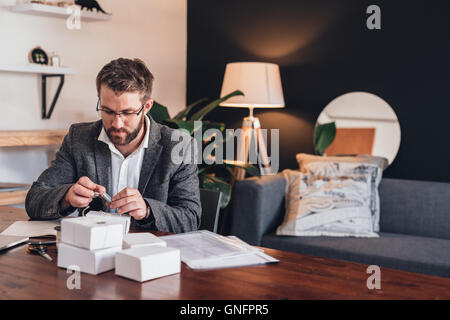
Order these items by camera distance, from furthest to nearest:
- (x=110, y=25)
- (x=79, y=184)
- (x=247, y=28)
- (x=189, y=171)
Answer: (x=247, y=28)
(x=110, y=25)
(x=189, y=171)
(x=79, y=184)

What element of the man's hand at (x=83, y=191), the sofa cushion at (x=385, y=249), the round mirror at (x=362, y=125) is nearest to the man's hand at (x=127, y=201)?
the man's hand at (x=83, y=191)

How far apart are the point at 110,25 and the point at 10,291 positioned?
274 centimetres

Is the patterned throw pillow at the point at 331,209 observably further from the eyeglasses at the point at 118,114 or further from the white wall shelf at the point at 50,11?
the white wall shelf at the point at 50,11

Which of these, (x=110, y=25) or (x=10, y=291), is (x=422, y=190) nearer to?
(x=110, y=25)

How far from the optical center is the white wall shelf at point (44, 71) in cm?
275

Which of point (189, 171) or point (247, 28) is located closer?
point (189, 171)

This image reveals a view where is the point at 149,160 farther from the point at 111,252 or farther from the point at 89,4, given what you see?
the point at 89,4

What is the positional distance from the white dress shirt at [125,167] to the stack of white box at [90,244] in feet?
2.29

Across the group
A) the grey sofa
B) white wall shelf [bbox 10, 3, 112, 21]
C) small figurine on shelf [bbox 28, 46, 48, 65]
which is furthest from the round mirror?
small figurine on shelf [bbox 28, 46, 48, 65]

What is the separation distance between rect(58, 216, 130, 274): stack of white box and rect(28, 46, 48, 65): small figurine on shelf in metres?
2.03

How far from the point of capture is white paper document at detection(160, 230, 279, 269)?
1219 millimetres

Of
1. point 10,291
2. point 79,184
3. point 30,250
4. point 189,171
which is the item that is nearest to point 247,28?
point 189,171

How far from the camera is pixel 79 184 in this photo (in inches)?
58.8
